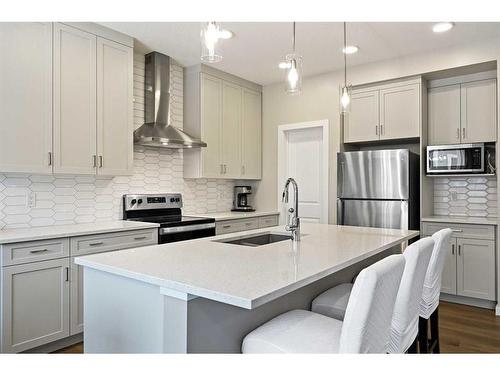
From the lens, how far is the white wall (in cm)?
379

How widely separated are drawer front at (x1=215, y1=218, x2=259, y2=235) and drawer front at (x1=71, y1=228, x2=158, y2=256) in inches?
35.6

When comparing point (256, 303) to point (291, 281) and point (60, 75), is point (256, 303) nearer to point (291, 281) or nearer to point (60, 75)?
point (291, 281)

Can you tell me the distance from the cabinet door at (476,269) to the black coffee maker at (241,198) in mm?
2566

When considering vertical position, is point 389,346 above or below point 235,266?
below

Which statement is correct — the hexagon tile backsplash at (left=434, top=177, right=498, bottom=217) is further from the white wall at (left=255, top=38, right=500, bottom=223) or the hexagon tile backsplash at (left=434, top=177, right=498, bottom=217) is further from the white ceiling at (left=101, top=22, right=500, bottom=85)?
the white ceiling at (left=101, top=22, right=500, bottom=85)

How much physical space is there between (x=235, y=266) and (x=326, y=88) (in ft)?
11.7

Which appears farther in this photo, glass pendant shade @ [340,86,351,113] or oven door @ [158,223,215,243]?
oven door @ [158,223,215,243]

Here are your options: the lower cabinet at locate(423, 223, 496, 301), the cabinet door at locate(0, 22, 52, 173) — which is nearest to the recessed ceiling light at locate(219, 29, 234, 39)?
the cabinet door at locate(0, 22, 52, 173)

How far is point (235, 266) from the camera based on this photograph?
1.63 metres

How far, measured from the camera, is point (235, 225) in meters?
4.37

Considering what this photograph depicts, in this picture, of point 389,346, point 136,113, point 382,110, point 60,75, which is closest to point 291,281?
point 389,346

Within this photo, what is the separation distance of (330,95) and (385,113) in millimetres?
724

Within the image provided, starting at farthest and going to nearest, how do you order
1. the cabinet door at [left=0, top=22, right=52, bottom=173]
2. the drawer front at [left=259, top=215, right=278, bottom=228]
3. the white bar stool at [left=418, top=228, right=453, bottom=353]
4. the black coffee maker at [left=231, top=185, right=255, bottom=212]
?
the black coffee maker at [left=231, top=185, right=255, bottom=212]
the drawer front at [left=259, top=215, right=278, bottom=228]
the cabinet door at [left=0, top=22, right=52, bottom=173]
the white bar stool at [left=418, top=228, right=453, bottom=353]

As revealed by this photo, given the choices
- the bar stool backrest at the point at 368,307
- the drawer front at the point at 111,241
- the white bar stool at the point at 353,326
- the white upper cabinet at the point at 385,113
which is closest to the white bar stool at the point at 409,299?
the white bar stool at the point at 353,326
